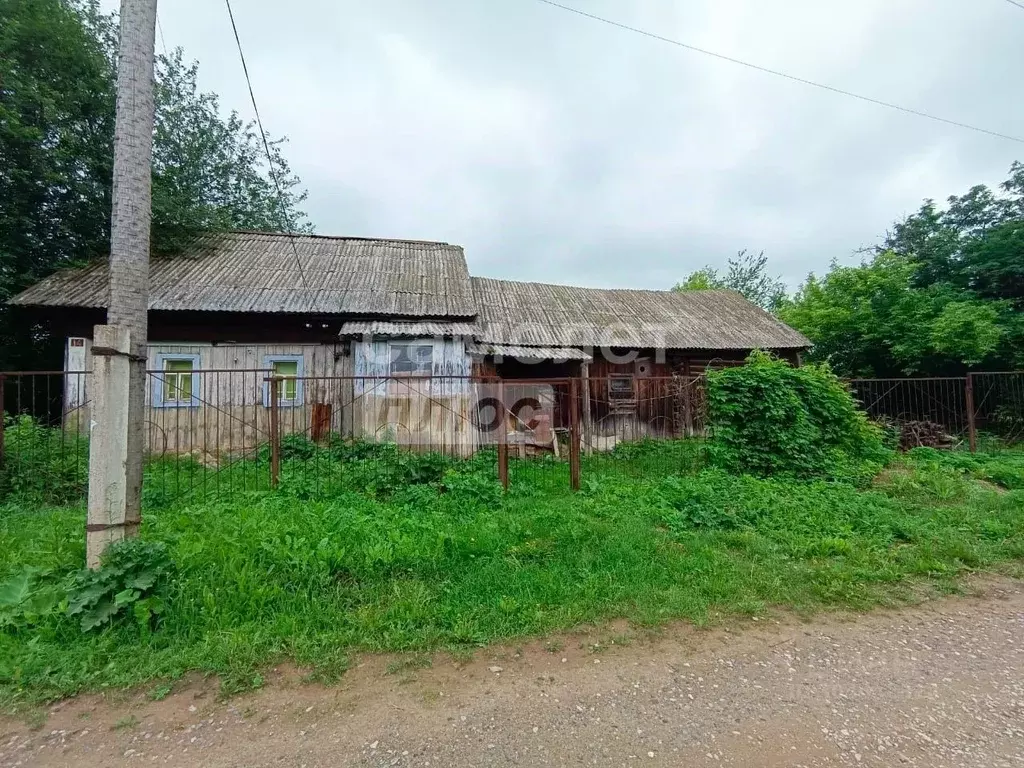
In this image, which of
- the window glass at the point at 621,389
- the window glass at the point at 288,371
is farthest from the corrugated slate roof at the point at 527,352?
the window glass at the point at 288,371

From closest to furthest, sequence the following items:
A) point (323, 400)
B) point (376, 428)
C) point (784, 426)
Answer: point (784, 426)
point (376, 428)
point (323, 400)

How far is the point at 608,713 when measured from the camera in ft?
7.13

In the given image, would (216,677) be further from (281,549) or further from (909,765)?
(909,765)

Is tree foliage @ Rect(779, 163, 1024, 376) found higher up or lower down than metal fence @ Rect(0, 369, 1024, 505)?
higher up

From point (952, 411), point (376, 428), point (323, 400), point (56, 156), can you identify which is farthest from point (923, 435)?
point (56, 156)

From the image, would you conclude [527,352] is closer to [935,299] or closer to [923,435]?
[923,435]

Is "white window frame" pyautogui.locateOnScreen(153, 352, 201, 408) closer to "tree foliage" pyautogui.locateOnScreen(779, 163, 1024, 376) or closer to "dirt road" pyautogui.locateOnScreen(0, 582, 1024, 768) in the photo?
"dirt road" pyautogui.locateOnScreen(0, 582, 1024, 768)

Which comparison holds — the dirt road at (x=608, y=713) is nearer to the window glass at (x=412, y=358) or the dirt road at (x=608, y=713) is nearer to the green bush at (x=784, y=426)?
the green bush at (x=784, y=426)

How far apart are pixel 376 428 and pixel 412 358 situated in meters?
1.72

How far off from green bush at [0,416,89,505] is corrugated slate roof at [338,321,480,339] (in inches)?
178

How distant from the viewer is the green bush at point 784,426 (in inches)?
267

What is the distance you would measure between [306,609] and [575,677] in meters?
1.92

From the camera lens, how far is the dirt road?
1934 millimetres

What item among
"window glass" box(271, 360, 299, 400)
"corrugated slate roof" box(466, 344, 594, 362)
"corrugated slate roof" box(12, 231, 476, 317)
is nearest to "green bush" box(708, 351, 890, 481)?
"corrugated slate roof" box(466, 344, 594, 362)
